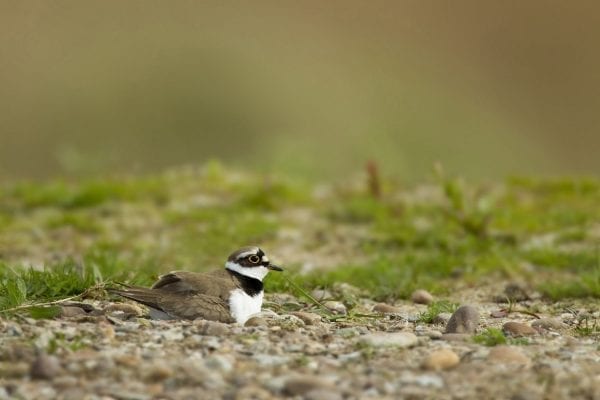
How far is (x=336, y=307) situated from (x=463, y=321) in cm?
146

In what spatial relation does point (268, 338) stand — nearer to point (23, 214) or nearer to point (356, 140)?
point (23, 214)

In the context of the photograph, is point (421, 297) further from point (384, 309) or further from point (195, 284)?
point (195, 284)

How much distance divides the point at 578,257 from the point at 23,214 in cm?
725

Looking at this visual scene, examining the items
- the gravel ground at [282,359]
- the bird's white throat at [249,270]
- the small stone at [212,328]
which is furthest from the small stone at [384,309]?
the small stone at [212,328]

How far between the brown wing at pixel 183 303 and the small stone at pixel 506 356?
186 cm

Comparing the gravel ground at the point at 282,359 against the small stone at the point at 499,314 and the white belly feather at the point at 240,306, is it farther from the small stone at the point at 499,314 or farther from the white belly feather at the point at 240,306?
the small stone at the point at 499,314

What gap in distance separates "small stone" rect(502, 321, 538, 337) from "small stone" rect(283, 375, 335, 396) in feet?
6.25

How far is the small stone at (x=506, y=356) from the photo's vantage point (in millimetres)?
5910

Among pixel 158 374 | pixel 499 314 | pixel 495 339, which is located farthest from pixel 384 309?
pixel 158 374

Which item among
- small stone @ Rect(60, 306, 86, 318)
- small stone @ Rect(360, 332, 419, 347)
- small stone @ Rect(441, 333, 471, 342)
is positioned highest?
small stone @ Rect(60, 306, 86, 318)

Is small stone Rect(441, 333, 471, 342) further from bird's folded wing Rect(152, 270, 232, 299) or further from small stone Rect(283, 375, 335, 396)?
bird's folded wing Rect(152, 270, 232, 299)

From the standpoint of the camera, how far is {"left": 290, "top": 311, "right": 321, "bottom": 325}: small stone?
23.4 feet

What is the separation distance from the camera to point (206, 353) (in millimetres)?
5969

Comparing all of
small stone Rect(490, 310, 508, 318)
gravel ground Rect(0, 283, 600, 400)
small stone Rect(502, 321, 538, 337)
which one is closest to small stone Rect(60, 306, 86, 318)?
gravel ground Rect(0, 283, 600, 400)
